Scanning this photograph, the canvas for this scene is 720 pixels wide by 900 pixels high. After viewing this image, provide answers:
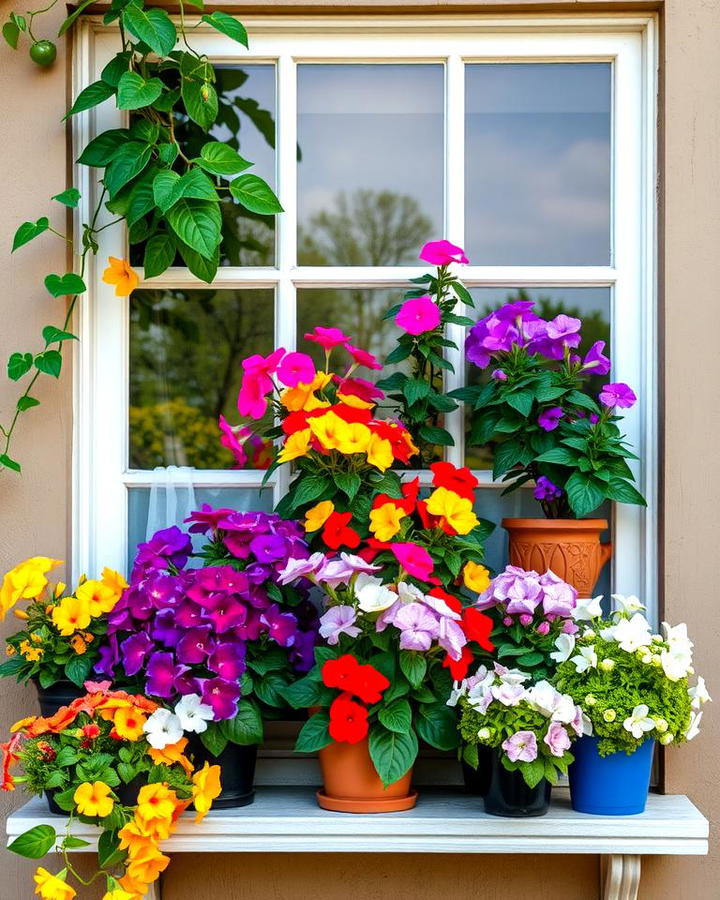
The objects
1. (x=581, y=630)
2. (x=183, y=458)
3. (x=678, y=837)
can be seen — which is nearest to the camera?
(x=678, y=837)

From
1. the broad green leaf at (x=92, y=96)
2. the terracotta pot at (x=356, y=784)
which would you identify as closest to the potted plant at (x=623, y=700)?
the terracotta pot at (x=356, y=784)

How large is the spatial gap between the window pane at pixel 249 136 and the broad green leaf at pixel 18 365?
0.33 meters

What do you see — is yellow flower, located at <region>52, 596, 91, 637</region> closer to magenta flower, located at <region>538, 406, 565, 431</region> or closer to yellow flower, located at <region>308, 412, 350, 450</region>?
yellow flower, located at <region>308, 412, 350, 450</region>

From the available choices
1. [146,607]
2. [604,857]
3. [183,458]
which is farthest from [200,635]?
[604,857]

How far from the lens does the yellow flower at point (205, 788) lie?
2.04 metres

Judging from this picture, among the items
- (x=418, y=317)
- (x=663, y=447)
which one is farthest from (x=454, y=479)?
(x=663, y=447)

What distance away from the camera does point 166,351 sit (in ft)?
8.18

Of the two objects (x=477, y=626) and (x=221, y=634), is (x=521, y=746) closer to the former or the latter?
(x=477, y=626)

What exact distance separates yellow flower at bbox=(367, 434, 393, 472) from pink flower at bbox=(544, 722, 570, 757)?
539 millimetres

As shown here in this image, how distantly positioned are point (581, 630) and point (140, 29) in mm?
1396

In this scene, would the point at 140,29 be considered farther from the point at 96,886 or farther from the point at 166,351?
the point at 96,886

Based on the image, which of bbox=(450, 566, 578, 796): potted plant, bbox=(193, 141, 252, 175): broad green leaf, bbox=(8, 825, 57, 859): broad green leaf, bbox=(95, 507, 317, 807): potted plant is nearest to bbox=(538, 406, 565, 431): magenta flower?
bbox=(450, 566, 578, 796): potted plant

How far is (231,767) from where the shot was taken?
216 centimetres

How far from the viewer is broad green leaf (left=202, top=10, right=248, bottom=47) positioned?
223cm
